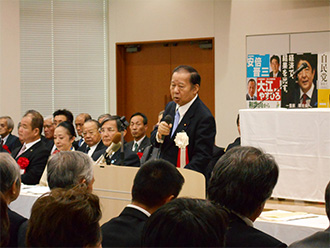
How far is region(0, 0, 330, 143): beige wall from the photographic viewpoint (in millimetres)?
6613

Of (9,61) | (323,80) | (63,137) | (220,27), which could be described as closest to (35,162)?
(63,137)

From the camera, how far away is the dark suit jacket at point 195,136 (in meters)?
3.39

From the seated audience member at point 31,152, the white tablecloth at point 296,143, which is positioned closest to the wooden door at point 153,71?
the seated audience member at point 31,152

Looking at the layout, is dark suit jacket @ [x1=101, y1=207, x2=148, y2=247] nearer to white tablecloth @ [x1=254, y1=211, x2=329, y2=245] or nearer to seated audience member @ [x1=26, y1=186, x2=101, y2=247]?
seated audience member @ [x1=26, y1=186, x2=101, y2=247]

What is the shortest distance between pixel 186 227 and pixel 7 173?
129 cm

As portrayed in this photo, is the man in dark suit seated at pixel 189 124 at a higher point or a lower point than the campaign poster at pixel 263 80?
lower

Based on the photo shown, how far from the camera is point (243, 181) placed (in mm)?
1708

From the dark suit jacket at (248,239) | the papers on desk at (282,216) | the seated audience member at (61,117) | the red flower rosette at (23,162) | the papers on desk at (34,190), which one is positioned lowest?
the papers on desk at (34,190)

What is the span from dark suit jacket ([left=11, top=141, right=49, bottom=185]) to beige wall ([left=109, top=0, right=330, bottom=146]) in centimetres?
290

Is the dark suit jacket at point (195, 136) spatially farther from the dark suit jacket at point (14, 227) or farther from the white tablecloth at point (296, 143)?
the dark suit jacket at point (14, 227)

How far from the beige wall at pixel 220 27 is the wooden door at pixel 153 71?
23cm

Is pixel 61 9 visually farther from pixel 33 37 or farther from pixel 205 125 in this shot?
pixel 205 125

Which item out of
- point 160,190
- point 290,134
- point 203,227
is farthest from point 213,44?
point 203,227

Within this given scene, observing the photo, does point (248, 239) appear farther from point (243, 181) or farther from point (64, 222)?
point (64, 222)
